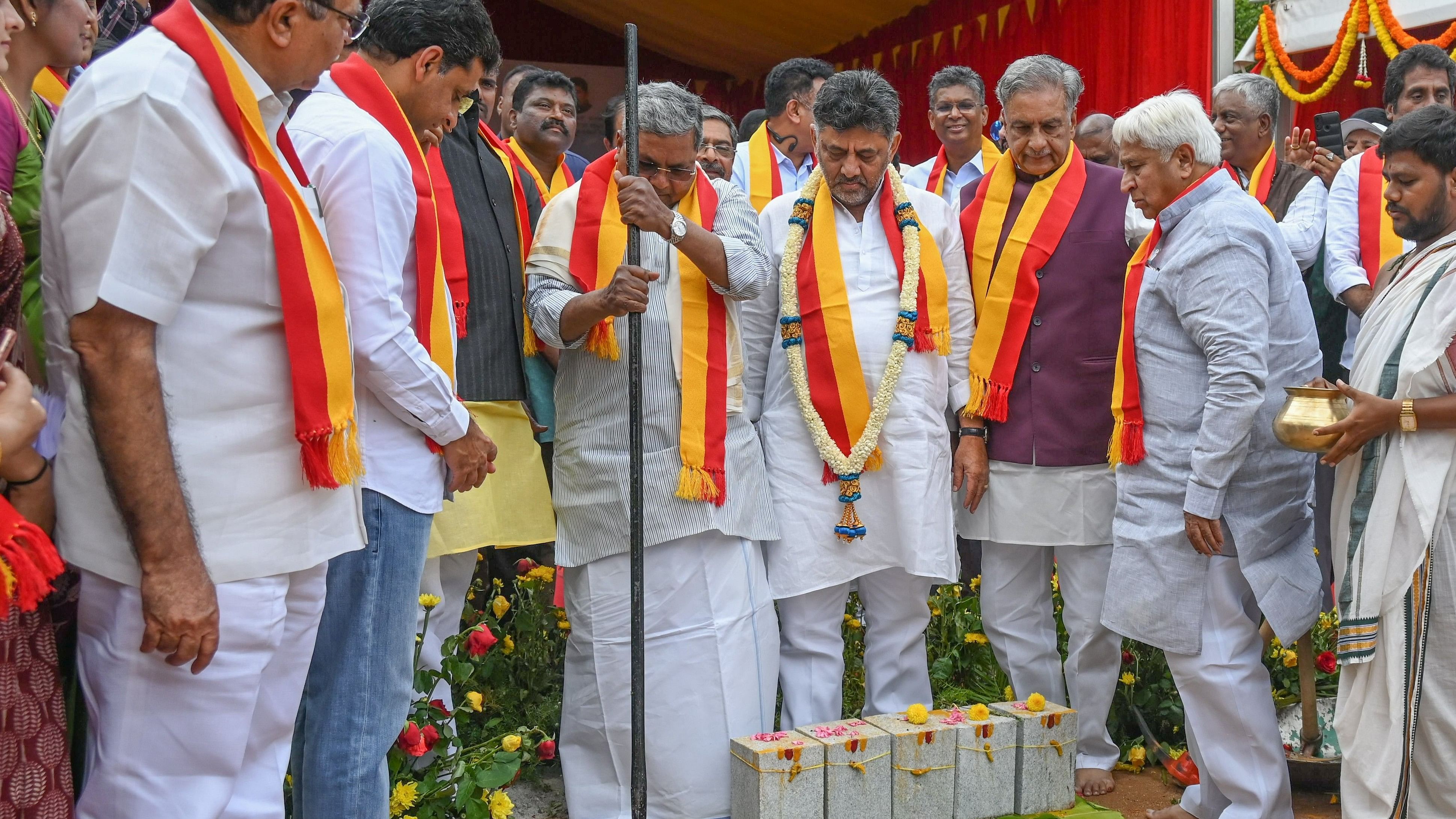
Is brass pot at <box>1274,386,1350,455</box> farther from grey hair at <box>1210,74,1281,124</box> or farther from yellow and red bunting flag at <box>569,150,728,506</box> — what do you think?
grey hair at <box>1210,74,1281,124</box>

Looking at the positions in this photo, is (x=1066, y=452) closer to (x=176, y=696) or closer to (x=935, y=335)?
(x=935, y=335)

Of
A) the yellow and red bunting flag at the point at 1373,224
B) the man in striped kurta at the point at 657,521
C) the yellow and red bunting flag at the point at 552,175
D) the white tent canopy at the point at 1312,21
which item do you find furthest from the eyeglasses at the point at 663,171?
the white tent canopy at the point at 1312,21

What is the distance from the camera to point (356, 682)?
2.49m

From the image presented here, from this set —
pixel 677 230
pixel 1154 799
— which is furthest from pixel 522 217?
pixel 1154 799

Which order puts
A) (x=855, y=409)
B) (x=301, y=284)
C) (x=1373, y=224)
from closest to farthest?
Answer: (x=301, y=284) → (x=855, y=409) → (x=1373, y=224)

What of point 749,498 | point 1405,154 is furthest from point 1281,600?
point 749,498

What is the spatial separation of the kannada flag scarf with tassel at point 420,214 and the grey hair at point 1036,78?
1.96 meters

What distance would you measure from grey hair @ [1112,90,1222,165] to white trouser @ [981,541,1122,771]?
4.05ft

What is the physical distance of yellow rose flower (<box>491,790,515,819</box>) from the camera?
3.20 metres

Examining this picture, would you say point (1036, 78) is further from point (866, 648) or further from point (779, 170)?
point (779, 170)

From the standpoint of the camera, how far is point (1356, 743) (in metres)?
3.01

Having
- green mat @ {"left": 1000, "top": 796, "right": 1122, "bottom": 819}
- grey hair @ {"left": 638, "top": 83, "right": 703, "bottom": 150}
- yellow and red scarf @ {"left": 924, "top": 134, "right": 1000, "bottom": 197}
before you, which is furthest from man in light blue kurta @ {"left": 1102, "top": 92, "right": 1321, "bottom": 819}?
yellow and red scarf @ {"left": 924, "top": 134, "right": 1000, "bottom": 197}

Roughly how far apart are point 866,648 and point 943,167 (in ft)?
Result: 8.24

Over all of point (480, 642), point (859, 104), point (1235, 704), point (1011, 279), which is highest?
point (859, 104)
